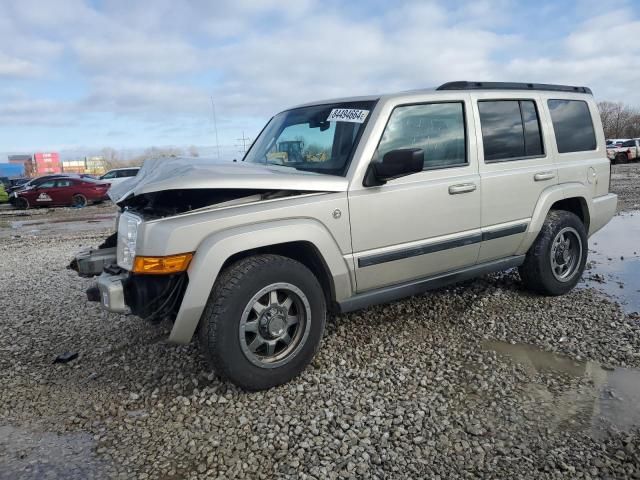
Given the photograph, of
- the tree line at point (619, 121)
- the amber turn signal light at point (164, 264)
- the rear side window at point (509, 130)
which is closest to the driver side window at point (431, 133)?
the rear side window at point (509, 130)

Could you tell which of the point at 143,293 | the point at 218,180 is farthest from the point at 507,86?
the point at 143,293

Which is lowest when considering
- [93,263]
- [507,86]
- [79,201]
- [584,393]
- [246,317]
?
[584,393]

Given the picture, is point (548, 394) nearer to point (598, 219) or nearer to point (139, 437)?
point (139, 437)

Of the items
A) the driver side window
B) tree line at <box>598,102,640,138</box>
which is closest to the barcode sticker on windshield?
the driver side window

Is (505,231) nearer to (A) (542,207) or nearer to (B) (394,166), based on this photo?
(A) (542,207)

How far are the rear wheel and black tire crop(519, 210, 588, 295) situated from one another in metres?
19.7

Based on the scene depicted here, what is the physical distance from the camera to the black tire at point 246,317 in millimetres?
3100

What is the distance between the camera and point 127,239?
10.9 ft

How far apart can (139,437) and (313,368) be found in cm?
128

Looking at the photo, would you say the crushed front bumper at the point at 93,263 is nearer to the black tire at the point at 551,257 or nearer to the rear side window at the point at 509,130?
the rear side window at the point at 509,130

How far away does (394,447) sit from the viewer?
2688 mm

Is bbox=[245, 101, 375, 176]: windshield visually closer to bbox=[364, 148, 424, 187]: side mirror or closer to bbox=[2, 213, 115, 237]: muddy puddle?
bbox=[364, 148, 424, 187]: side mirror

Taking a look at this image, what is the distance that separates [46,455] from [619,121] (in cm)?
8103

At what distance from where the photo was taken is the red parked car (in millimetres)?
20609
